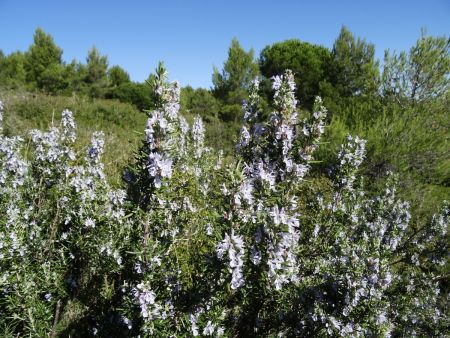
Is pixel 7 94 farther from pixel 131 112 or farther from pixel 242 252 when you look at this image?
pixel 242 252

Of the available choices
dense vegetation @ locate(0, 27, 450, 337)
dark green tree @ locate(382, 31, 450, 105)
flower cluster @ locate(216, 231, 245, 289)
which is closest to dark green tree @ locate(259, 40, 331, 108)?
dark green tree @ locate(382, 31, 450, 105)

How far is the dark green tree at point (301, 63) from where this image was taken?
23.3 metres

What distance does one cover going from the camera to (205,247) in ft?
12.3

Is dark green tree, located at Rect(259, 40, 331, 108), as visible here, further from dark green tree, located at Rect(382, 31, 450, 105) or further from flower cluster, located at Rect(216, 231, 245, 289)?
flower cluster, located at Rect(216, 231, 245, 289)

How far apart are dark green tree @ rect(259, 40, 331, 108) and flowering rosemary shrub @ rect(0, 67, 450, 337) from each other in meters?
20.4

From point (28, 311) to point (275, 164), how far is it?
2.54 metres

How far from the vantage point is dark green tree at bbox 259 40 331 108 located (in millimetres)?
23297

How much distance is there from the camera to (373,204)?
4699 millimetres

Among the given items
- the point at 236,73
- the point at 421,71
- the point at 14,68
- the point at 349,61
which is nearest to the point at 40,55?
the point at 14,68

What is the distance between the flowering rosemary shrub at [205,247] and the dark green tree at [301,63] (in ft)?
66.9

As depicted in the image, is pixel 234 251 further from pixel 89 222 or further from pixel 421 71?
pixel 421 71

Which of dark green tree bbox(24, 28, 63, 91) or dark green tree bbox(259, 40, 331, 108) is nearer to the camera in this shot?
dark green tree bbox(259, 40, 331, 108)

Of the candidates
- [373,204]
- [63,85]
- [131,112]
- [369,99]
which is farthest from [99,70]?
[373,204]

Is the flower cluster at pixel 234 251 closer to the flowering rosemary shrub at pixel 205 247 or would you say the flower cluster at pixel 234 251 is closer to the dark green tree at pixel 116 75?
the flowering rosemary shrub at pixel 205 247
